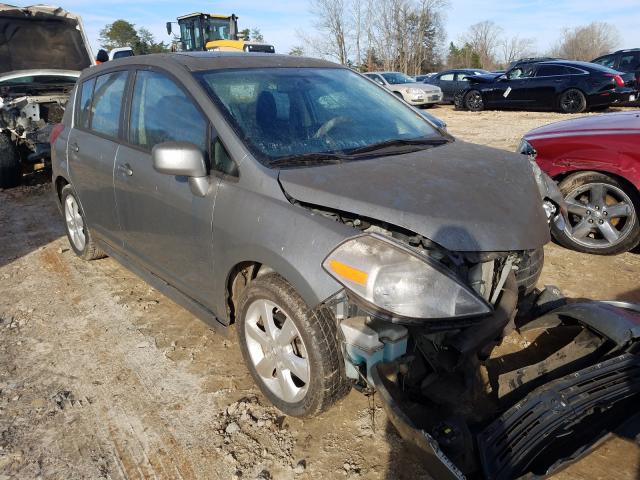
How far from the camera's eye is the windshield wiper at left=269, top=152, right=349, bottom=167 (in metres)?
2.60

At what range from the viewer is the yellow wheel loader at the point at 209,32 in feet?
59.0

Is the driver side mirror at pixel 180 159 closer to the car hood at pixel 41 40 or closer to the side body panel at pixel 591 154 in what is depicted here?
the side body panel at pixel 591 154

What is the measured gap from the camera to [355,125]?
3.09m

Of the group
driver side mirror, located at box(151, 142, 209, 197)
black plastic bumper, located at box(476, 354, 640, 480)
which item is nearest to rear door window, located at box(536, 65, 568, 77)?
black plastic bumper, located at box(476, 354, 640, 480)

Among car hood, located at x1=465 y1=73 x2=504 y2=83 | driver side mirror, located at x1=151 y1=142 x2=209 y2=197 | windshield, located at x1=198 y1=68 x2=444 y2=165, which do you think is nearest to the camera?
driver side mirror, located at x1=151 y1=142 x2=209 y2=197

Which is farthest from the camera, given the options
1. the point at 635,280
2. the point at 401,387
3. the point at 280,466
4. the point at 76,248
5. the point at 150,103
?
the point at 76,248

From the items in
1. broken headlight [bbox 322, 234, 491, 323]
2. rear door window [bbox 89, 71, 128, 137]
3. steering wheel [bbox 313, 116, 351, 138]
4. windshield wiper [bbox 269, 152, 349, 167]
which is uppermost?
rear door window [bbox 89, 71, 128, 137]

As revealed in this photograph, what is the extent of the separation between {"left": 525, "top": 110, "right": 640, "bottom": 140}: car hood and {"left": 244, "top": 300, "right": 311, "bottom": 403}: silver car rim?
3376mm

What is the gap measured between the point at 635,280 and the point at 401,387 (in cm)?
Answer: 293

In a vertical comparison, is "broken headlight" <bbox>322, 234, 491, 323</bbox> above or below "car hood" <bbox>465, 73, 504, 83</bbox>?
below

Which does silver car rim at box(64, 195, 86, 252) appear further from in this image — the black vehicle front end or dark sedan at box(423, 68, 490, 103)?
dark sedan at box(423, 68, 490, 103)

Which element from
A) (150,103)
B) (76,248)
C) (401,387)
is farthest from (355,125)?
(76,248)

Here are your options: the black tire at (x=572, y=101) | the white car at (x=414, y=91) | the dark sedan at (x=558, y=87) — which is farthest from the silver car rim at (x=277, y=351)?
the white car at (x=414, y=91)

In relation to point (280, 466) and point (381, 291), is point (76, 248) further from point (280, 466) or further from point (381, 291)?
point (381, 291)
